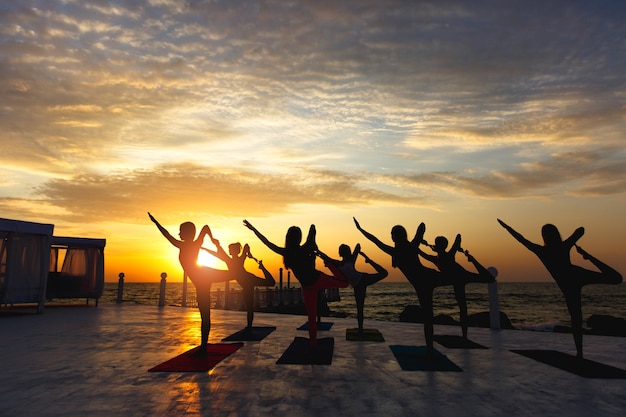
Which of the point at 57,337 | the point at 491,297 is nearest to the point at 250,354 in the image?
the point at 57,337

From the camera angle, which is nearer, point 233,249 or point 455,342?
point 455,342

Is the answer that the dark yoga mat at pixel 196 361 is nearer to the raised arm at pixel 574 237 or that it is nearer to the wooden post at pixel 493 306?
the raised arm at pixel 574 237

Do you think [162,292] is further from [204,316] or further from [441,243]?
[441,243]

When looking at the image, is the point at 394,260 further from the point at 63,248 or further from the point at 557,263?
the point at 63,248

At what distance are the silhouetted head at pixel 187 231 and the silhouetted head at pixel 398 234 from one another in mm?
3398

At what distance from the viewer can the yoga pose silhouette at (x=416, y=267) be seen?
6.75 metres

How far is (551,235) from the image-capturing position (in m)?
6.46

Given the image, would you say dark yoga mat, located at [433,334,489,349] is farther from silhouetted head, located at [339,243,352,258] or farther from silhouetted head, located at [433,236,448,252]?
silhouetted head, located at [339,243,352,258]

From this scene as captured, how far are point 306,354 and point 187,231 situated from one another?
2.93 m

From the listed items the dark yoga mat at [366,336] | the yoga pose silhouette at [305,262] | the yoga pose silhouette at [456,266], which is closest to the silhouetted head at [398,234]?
the yoga pose silhouette at [456,266]

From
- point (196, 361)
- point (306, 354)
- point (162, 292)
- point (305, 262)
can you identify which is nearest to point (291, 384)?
point (306, 354)

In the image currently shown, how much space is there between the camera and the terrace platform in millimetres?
4180

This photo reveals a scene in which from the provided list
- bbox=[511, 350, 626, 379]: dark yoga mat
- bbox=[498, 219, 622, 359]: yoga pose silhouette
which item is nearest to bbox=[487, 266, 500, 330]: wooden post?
bbox=[511, 350, 626, 379]: dark yoga mat

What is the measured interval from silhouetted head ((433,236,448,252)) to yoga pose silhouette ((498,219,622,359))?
212 centimetres
